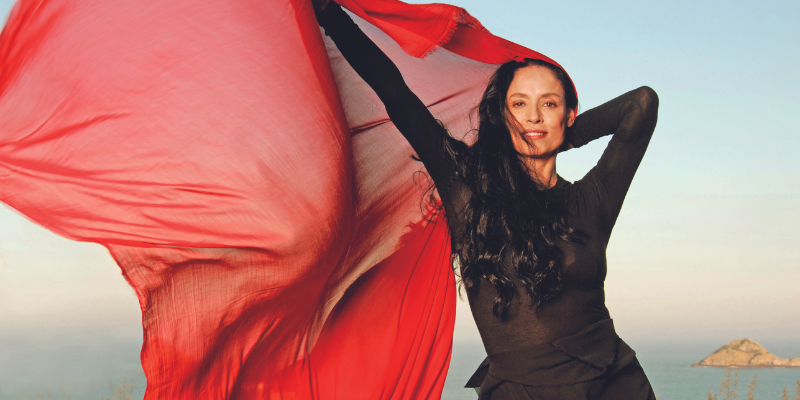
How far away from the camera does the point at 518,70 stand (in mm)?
2342

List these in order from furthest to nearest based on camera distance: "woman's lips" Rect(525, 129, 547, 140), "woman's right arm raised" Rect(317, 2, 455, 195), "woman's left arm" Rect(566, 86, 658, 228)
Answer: "woman's lips" Rect(525, 129, 547, 140) → "woman's left arm" Rect(566, 86, 658, 228) → "woman's right arm raised" Rect(317, 2, 455, 195)

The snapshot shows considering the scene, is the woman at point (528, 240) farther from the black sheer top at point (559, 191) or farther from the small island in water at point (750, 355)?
the small island in water at point (750, 355)

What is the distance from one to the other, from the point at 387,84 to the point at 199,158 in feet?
2.29

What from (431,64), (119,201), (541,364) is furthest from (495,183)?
(119,201)

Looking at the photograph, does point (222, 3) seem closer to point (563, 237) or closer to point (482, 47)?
point (482, 47)

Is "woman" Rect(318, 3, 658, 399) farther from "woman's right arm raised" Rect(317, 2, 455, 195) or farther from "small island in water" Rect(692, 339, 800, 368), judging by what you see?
"small island in water" Rect(692, 339, 800, 368)

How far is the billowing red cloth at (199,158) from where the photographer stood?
1.78 meters

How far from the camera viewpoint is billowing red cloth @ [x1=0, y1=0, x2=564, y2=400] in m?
1.78

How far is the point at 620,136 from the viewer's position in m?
2.17

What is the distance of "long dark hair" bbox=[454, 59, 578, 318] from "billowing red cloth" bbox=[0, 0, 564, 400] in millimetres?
486

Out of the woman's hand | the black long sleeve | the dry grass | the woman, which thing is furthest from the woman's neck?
the dry grass

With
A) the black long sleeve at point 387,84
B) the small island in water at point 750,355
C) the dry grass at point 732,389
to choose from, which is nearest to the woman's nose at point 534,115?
the black long sleeve at point 387,84

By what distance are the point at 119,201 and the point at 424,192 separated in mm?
1341

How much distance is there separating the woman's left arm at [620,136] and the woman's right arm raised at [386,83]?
26.0 inches
